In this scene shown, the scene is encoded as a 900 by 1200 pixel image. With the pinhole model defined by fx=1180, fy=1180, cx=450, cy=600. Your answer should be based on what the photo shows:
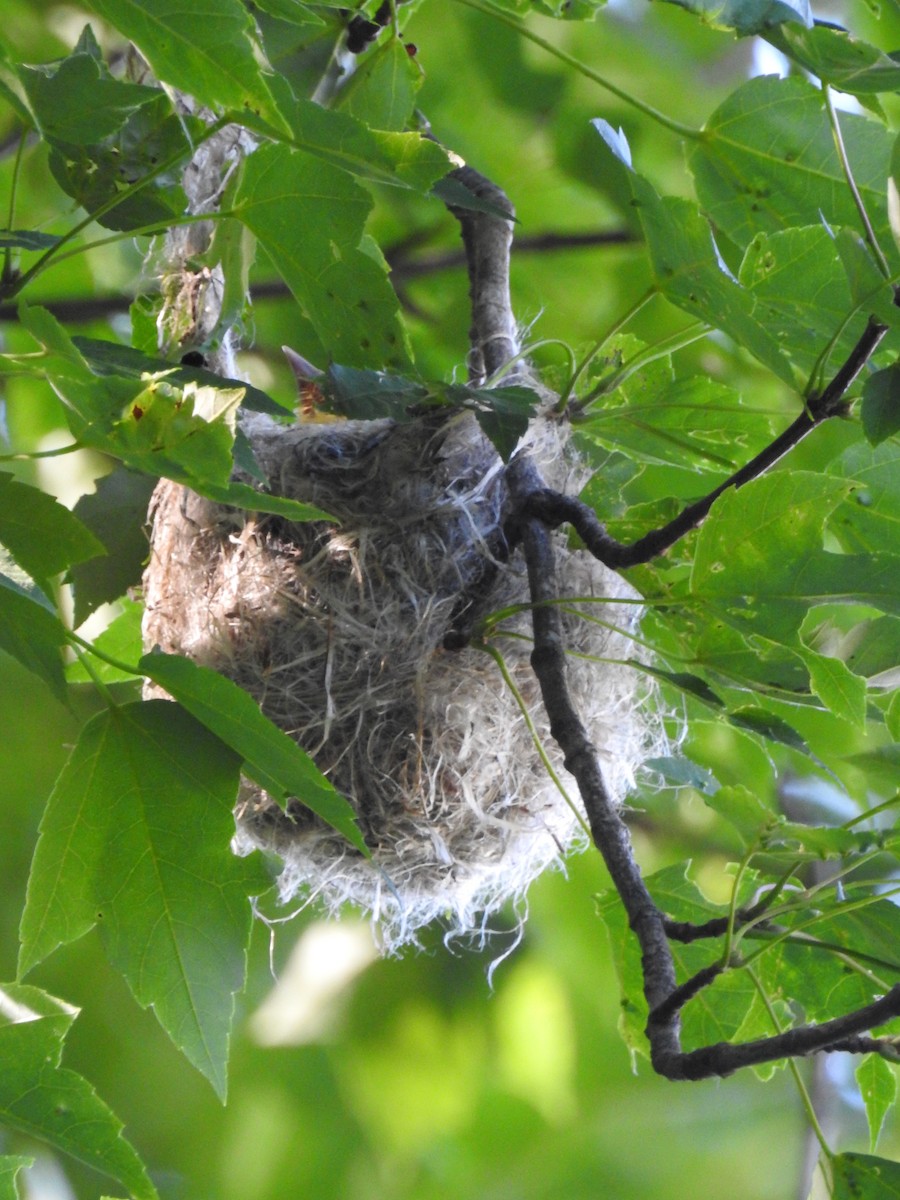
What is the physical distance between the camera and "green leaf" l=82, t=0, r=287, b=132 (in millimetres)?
565

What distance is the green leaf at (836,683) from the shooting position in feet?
2.36

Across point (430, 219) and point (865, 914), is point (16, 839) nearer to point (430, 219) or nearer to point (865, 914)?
point (430, 219)

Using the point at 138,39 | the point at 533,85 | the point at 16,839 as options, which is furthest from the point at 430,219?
the point at 138,39

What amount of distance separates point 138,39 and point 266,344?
130cm

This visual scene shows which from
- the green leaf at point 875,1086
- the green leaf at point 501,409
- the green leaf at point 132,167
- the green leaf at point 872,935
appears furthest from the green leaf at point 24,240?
the green leaf at point 875,1086

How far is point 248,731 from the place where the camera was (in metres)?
0.73

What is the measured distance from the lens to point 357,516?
3.44 feet

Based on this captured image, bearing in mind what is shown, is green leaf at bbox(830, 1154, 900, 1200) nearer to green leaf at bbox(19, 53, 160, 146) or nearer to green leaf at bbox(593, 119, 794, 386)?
green leaf at bbox(593, 119, 794, 386)

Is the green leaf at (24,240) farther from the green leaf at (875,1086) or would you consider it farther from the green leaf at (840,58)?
the green leaf at (875,1086)

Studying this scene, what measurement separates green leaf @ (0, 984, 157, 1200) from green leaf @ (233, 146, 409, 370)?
0.51m

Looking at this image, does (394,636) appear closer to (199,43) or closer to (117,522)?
(117,522)

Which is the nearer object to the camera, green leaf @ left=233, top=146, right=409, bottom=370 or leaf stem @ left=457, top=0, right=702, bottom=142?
green leaf @ left=233, top=146, right=409, bottom=370

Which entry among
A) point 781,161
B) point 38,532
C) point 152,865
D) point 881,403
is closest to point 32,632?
point 38,532

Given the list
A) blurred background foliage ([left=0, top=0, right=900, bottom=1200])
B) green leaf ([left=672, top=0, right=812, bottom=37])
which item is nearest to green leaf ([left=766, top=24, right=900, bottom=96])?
green leaf ([left=672, top=0, right=812, bottom=37])
